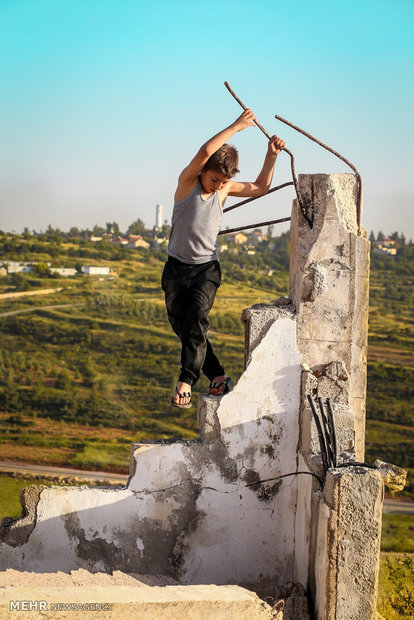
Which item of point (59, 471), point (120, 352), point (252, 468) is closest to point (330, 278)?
point (252, 468)

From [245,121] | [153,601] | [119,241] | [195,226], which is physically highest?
[119,241]

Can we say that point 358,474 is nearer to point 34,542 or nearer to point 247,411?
point 247,411

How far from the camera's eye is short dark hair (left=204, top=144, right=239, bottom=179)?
4.51m

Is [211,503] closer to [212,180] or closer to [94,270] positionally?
[212,180]

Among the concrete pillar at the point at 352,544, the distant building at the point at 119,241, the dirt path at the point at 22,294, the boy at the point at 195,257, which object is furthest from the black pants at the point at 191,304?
the distant building at the point at 119,241

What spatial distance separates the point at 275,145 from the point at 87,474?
23.0m

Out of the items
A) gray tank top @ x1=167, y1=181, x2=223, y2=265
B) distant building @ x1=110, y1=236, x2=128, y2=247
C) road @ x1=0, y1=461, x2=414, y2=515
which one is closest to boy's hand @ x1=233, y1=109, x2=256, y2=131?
gray tank top @ x1=167, y1=181, x2=223, y2=265

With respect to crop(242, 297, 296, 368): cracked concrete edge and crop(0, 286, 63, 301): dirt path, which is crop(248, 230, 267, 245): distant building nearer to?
crop(0, 286, 63, 301): dirt path

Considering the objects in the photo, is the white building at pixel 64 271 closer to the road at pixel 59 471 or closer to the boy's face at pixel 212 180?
the road at pixel 59 471

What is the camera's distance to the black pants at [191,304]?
4.65 m

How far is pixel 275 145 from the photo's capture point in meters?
4.80

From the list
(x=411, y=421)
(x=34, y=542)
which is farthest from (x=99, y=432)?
(x=34, y=542)

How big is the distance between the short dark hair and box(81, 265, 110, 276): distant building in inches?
1448

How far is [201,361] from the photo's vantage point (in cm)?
471
